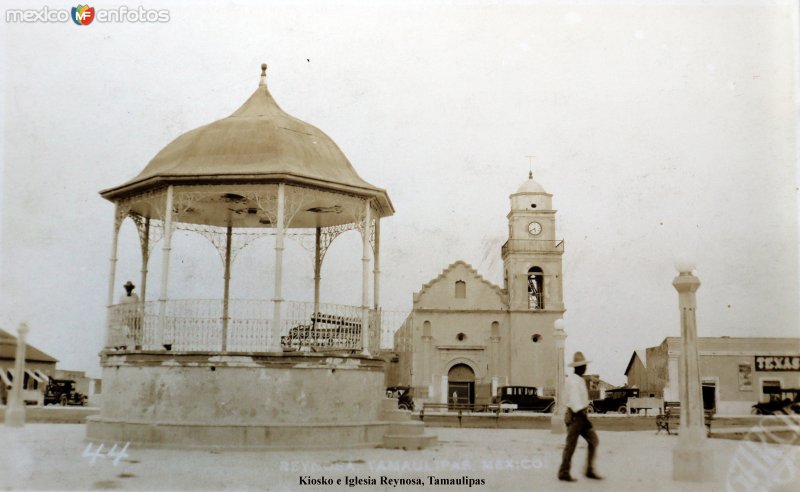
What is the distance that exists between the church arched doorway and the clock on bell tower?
204 inches

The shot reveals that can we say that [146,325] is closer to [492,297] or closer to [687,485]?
[687,485]

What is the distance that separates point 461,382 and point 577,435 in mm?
41386

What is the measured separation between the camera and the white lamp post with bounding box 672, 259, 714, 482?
9.58 meters

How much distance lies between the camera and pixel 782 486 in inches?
387

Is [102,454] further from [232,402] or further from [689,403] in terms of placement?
[689,403]

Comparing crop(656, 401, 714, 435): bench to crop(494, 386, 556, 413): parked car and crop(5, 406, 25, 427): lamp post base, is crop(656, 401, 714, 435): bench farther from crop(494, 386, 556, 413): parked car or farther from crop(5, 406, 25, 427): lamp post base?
crop(5, 406, 25, 427): lamp post base

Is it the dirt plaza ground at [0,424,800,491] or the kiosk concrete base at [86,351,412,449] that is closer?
the dirt plaza ground at [0,424,800,491]

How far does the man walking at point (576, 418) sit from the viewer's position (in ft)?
31.1

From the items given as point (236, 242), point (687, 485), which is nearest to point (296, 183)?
point (236, 242)

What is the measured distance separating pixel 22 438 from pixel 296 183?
685 centimetres

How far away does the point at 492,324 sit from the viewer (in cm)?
5094

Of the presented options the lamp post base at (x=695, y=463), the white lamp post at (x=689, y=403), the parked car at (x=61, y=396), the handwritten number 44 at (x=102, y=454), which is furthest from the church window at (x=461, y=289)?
the lamp post base at (x=695, y=463)

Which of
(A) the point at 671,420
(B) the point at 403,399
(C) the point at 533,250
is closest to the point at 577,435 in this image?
(A) the point at 671,420

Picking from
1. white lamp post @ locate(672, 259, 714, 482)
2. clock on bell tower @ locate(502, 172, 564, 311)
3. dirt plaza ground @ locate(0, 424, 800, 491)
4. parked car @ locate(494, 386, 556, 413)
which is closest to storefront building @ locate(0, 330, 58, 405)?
dirt plaza ground @ locate(0, 424, 800, 491)
